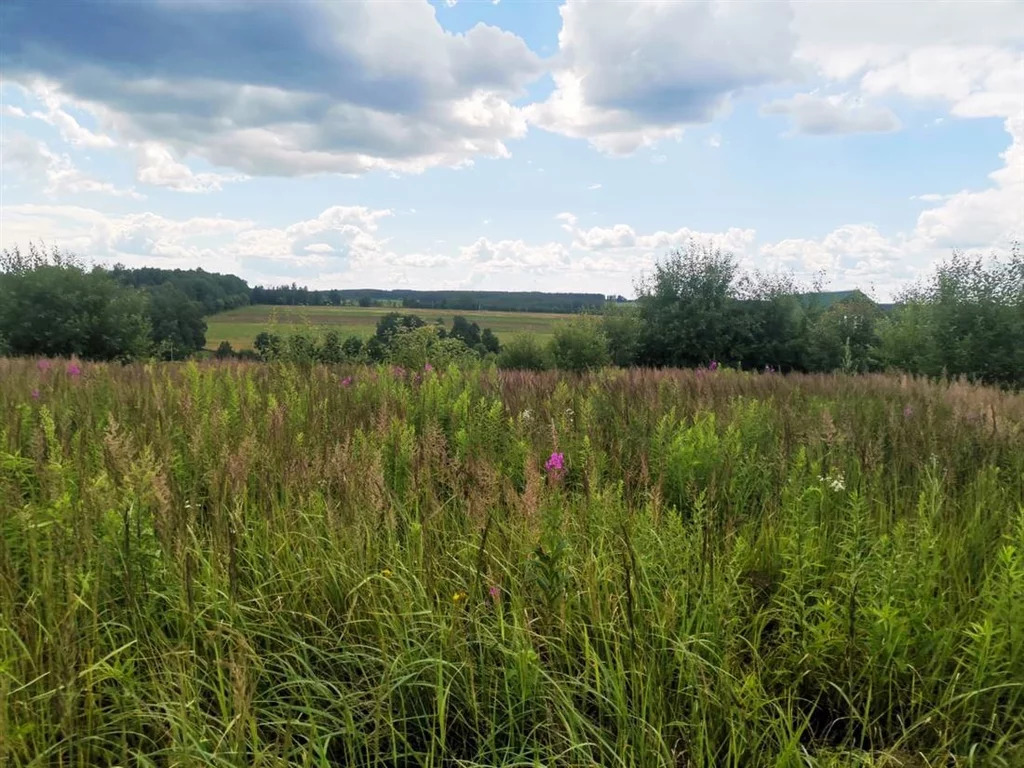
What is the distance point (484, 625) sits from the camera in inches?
75.2

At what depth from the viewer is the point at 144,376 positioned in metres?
6.04

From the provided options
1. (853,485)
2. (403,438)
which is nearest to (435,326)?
(403,438)

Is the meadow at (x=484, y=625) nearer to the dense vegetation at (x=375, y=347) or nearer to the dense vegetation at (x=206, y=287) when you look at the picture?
the dense vegetation at (x=375, y=347)

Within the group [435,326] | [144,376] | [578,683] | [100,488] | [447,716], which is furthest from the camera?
[435,326]

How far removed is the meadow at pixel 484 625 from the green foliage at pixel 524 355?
14.9 meters

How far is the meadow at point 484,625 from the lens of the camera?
1591 millimetres

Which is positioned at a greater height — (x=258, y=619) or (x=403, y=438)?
(x=403, y=438)

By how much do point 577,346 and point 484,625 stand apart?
16.4m

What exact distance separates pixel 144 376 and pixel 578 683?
5.87 metres

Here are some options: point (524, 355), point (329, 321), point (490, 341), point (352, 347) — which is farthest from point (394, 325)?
point (490, 341)

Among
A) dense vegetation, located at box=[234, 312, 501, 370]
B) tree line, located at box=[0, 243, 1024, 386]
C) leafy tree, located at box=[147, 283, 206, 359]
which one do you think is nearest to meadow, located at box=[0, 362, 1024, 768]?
dense vegetation, located at box=[234, 312, 501, 370]

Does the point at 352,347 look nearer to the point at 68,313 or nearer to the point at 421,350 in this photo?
the point at 421,350

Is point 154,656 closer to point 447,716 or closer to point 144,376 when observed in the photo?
point 447,716

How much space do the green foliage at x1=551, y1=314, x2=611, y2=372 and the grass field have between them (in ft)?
2.01
